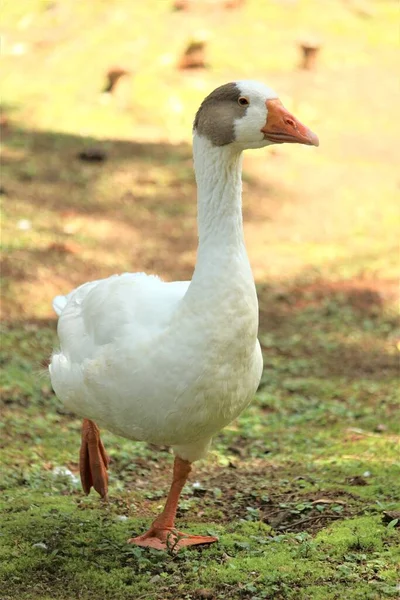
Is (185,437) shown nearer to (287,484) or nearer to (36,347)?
(287,484)

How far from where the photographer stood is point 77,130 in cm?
1647

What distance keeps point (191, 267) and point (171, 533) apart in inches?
271

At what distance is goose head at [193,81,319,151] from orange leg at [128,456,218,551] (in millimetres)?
1795

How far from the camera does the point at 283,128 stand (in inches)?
166

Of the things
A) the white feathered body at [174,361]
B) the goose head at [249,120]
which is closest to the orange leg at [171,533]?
the white feathered body at [174,361]

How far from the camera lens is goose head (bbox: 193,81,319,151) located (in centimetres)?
423

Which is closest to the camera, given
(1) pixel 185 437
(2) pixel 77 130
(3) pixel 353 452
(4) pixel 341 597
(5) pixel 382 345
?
(4) pixel 341 597

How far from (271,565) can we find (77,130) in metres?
13.1

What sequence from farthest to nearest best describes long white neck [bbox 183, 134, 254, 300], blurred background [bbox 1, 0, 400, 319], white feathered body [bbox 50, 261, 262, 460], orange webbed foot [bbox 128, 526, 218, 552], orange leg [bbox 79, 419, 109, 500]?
blurred background [bbox 1, 0, 400, 319] → orange leg [bbox 79, 419, 109, 500] → orange webbed foot [bbox 128, 526, 218, 552] → long white neck [bbox 183, 134, 254, 300] → white feathered body [bbox 50, 261, 262, 460]

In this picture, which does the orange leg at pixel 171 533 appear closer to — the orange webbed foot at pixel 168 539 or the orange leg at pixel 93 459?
the orange webbed foot at pixel 168 539

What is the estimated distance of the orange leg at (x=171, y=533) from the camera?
15.8 ft

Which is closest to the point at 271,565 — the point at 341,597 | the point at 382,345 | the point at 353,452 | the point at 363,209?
the point at 341,597

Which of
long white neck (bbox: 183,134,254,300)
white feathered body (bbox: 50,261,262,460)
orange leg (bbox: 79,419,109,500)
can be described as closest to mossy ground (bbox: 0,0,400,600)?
Answer: orange leg (bbox: 79,419,109,500)

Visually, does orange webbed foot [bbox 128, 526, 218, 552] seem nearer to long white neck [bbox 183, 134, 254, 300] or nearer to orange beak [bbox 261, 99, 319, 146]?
long white neck [bbox 183, 134, 254, 300]
